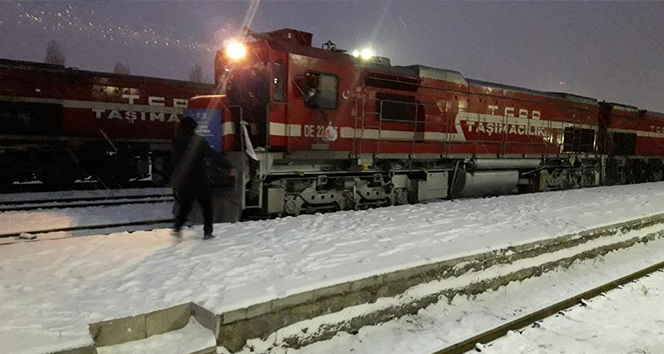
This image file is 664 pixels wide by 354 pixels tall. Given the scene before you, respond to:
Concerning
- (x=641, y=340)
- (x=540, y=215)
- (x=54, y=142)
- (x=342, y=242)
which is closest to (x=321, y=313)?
(x=342, y=242)

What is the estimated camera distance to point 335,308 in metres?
4.64

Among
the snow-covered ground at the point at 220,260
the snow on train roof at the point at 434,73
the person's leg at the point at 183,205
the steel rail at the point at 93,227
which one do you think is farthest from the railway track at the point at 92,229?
the snow on train roof at the point at 434,73

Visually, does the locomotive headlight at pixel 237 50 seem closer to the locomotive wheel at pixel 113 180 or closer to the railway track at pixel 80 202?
the railway track at pixel 80 202

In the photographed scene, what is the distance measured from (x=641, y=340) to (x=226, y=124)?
6836 millimetres

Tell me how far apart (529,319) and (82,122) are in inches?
545

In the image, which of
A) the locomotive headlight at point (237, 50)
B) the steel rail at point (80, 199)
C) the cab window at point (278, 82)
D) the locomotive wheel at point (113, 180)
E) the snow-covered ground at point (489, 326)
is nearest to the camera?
the snow-covered ground at point (489, 326)

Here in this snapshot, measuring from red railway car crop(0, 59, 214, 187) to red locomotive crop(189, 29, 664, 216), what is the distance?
672cm

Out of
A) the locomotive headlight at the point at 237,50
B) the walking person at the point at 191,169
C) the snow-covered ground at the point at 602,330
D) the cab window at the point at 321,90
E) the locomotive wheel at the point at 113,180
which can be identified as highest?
the locomotive headlight at the point at 237,50

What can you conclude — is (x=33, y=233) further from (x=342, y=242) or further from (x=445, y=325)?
(x=445, y=325)

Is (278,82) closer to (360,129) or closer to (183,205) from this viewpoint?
(360,129)

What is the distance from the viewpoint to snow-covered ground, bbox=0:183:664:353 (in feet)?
12.4

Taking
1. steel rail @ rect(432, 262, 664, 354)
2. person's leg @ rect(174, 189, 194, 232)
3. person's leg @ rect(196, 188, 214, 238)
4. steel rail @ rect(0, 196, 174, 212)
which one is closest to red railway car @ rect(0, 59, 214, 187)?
steel rail @ rect(0, 196, 174, 212)

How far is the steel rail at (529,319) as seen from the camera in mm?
4584

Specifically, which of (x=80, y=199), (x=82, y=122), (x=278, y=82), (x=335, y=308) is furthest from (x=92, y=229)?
(x=82, y=122)
